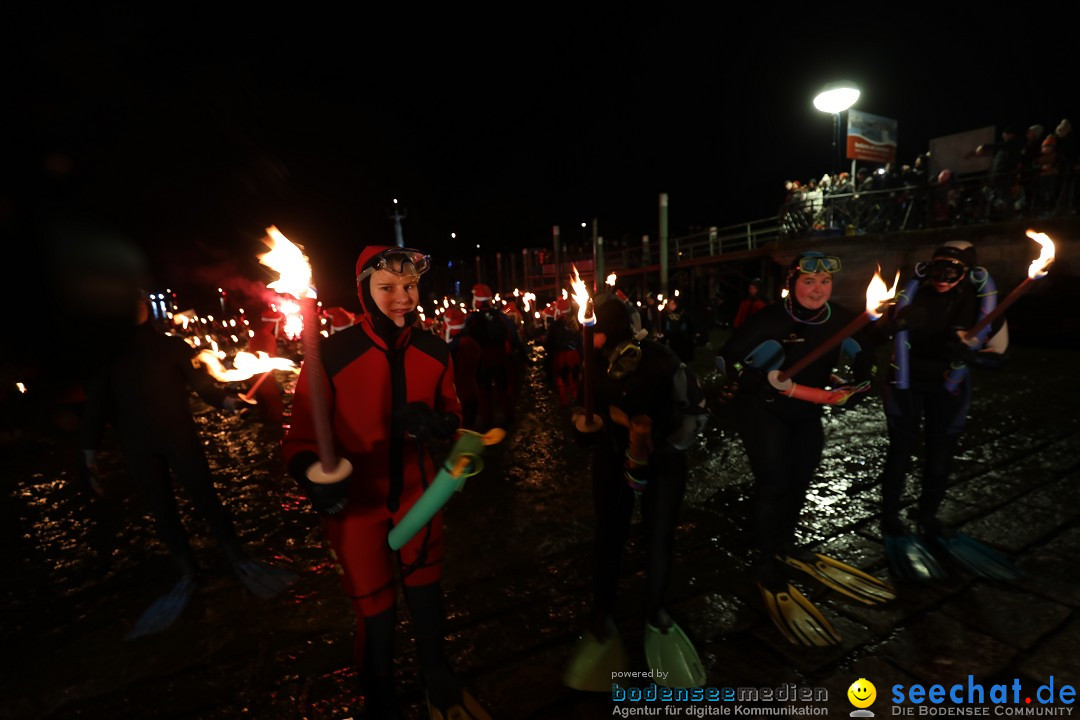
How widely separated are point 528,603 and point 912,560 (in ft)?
8.77

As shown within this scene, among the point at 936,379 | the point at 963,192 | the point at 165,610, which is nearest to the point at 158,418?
the point at 165,610

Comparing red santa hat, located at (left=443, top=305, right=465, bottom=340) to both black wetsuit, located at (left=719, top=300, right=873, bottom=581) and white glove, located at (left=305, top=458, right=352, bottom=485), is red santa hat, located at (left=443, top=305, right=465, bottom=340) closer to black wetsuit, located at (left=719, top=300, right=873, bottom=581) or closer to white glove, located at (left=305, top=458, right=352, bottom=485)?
black wetsuit, located at (left=719, top=300, right=873, bottom=581)

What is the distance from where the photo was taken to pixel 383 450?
8.01 ft

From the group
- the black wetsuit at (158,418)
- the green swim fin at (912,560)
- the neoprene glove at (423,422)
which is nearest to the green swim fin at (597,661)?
the neoprene glove at (423,422)

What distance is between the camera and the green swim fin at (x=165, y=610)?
345 cm

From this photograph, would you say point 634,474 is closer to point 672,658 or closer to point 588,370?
point 588,370

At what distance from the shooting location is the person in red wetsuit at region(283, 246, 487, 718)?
2.35m

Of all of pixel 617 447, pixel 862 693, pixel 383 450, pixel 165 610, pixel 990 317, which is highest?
pixel 990 317

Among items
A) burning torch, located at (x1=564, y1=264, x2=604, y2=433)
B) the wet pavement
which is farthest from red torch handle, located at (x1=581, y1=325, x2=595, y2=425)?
the wet pavement

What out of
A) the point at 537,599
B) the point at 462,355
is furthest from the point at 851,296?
the point at 537,599

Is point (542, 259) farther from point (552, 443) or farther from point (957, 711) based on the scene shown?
point (957, 711)

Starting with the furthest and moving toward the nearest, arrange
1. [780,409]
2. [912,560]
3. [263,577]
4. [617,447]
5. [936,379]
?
[263,577], [936,379], [912,560], [780,409], [617,447]

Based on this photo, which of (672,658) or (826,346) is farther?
(826,346)

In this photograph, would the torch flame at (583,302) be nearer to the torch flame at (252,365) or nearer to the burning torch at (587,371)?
the burning torch at (587,371)
